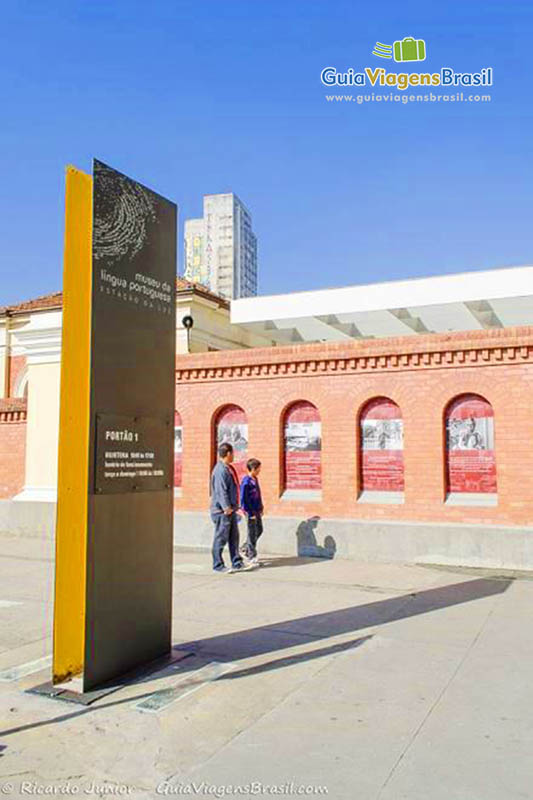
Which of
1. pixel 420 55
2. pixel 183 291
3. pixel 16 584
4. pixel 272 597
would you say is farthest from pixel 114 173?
pixel 183 291

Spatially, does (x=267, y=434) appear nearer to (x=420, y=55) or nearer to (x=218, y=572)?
(x=218, y=572)

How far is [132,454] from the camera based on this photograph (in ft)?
17.4

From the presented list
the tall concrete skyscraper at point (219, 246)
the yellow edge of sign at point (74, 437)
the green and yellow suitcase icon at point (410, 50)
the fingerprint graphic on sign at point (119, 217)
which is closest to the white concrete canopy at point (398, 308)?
the green and yellow suitcase icon at point (410, 50)

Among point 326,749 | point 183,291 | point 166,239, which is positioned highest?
point 183,291

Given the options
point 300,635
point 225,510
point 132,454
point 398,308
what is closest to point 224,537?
point 225,510

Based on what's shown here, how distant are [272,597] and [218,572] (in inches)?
74.9

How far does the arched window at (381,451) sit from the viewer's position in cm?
1112

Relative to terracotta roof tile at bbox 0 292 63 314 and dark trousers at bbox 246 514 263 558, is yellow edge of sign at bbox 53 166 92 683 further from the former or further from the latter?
terracotta roof tile at bbox 0 292 63 314

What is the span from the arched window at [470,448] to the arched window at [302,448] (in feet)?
7.38

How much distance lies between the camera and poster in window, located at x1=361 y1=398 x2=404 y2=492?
1114cm

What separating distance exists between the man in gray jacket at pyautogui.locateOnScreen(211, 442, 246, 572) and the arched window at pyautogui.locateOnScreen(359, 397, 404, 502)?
2469 millimetres

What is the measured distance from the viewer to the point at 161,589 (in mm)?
5648

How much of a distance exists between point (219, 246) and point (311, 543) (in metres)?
91.4

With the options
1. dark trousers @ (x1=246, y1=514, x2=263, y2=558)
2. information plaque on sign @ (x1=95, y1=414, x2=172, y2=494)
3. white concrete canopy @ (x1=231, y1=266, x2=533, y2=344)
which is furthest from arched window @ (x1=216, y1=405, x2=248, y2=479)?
white concrete canopy @ (x1=231, y1=266, x2=533, y2=344)
